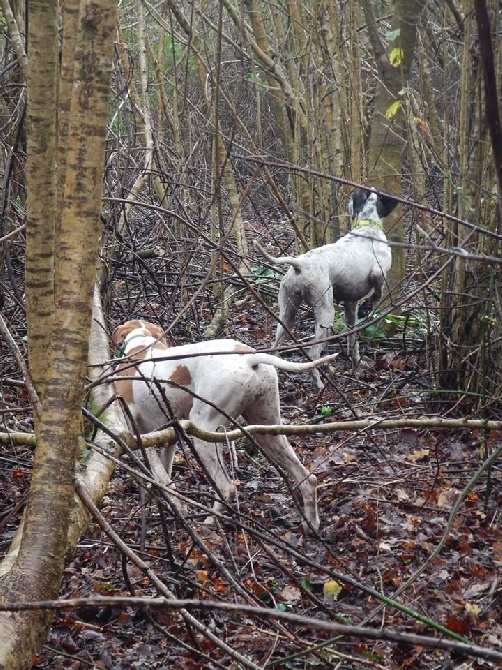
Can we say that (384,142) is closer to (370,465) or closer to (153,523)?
(370,465)

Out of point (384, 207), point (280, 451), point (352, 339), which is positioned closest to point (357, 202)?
point (384, 207)

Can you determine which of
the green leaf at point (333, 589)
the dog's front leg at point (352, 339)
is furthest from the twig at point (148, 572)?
the dog's front leg at point (352, 339)

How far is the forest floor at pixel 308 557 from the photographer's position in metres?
3.59

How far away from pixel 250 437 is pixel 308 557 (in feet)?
5.12

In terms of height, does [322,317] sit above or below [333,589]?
above

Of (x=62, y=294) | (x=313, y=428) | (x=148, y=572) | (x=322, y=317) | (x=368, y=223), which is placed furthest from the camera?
(x=368, y=223)

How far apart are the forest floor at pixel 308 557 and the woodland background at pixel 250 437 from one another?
0.7 inches

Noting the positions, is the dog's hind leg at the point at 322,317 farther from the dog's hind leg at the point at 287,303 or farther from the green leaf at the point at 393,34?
the green leaf at the point at 393,34

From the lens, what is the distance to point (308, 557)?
470 cm

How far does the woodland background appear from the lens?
2016mm

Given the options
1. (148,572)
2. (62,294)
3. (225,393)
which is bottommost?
(225,393)

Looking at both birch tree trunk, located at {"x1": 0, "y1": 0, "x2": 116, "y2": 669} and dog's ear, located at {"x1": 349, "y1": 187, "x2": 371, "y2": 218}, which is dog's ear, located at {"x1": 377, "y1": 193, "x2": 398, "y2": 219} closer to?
dog's ear, located at {"x1": 349, "y1": 187, "x2": 371, "y2": 218}

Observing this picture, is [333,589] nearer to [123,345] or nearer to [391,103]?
[123,345]

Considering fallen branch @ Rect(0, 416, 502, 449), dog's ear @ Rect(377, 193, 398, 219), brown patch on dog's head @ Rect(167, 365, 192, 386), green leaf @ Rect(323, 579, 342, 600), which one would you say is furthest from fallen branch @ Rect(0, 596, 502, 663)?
dog's ear @ Rect(377, 193, 398, 219)
